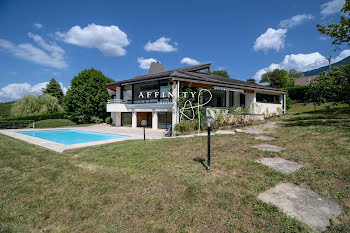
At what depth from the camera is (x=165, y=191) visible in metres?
3.57

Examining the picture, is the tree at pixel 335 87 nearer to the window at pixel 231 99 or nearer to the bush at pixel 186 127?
the window at pixel 231 99

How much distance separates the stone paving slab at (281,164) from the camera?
4.17 metres

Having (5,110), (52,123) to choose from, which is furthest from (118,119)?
(5,110)

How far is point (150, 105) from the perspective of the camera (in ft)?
61.5

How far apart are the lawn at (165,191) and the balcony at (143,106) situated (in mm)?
11605

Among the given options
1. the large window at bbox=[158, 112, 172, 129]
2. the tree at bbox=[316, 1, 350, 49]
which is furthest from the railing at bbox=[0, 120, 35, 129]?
the tree at bbox=[316, 1, 350, 49]

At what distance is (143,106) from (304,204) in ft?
59.2

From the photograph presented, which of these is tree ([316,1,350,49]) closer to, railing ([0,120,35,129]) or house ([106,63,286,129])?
house ([106,63,286,129])

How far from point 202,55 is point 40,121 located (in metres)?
31.5

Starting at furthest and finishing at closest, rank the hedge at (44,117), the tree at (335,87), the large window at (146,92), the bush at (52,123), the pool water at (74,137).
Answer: the hedge at (44,117) < the bush at (52,123) < the large window at (146,92) < the pool water at (74,137) < the tree at (335,87)

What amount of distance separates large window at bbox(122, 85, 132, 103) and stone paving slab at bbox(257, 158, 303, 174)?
1964cm

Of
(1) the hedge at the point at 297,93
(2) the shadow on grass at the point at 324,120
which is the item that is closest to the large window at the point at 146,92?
(2) the shadow on grass at the point at 324,120

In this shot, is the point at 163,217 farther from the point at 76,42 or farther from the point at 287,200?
the point at 76,42

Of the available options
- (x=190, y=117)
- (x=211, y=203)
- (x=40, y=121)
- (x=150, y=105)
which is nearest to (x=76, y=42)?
(x=40, y=121)
